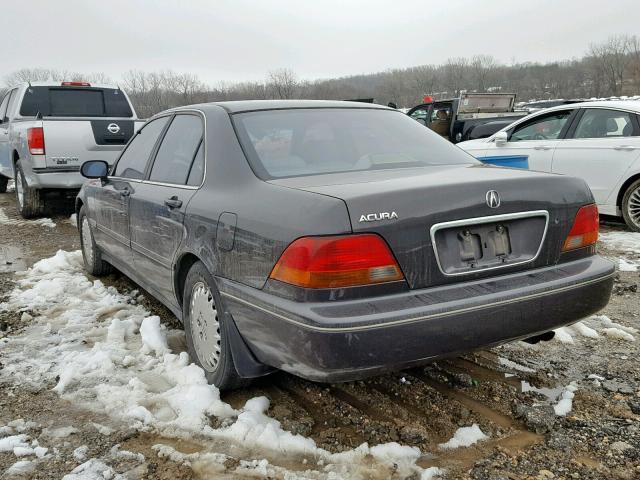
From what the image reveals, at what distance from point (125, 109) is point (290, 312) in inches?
333

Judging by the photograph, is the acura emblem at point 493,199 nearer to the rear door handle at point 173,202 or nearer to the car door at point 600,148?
the rear door handle at point 173,202

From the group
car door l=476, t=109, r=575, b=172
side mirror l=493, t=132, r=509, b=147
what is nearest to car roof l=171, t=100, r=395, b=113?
car door l=476, t=109, r=575, b=172

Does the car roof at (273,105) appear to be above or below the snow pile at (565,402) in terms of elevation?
above

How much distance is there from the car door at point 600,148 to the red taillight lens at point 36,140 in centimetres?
677

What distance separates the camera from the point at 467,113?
A: 1249 centimetres

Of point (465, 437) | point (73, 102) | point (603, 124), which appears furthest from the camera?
point (73, 102)

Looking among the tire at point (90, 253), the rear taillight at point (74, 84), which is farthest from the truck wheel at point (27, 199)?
the tire at point (90, 253)

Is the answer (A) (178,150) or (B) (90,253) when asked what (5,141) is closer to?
(B) (90,253)

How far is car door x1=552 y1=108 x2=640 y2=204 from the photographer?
6.48 metres

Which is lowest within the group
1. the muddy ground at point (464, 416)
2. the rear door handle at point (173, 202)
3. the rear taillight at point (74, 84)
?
the muddy ground at point (464, 416)

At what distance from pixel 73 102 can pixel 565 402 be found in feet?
28.6

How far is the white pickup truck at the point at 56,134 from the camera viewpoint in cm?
773

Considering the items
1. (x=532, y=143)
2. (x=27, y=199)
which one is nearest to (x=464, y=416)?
(x=532, y=143)

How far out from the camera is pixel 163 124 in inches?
155
